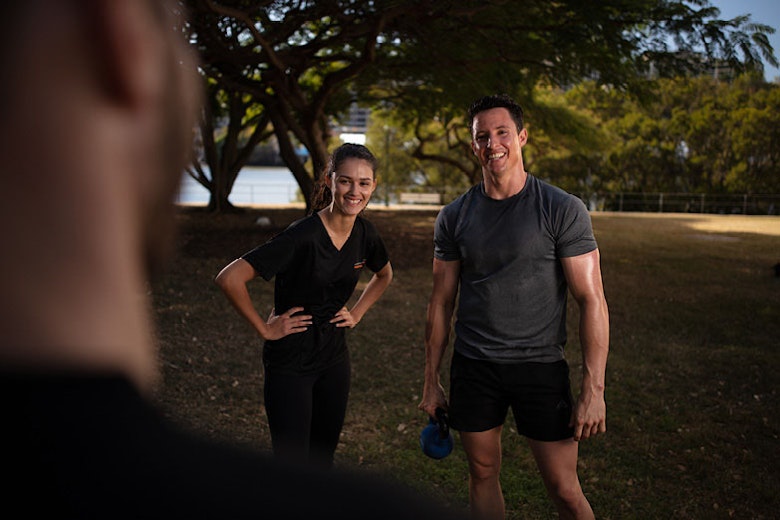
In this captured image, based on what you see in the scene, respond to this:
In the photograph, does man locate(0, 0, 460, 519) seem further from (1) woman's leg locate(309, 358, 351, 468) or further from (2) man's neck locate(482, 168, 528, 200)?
(1) woman's leg locate(309, 358, 351, 468)

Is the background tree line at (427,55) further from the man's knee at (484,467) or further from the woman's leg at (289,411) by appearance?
the man's knee at (484,467)

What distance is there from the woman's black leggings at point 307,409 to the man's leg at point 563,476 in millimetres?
1156

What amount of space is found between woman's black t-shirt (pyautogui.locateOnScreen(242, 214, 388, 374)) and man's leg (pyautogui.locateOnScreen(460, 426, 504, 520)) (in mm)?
917

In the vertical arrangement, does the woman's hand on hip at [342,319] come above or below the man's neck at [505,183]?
below

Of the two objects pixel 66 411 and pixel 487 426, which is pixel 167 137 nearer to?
pixel 66 411

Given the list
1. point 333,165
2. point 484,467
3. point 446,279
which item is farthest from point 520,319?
point 333,165

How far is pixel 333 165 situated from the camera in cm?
416

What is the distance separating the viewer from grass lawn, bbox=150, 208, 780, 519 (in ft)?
17.1

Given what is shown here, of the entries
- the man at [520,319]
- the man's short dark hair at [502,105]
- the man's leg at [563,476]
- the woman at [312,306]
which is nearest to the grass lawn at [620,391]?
the woman at [312,306]

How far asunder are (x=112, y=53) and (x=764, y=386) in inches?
328

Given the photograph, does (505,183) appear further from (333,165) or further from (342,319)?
(342,319)

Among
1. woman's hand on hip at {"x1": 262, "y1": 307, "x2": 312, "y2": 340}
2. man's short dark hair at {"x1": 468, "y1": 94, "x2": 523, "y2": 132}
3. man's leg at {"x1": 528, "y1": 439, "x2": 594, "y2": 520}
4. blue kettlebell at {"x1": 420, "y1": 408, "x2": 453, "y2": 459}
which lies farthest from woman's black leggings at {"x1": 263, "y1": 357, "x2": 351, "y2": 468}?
man's short dark hair at {"x1": 468, "y1": 94, "x2": 523, "y2": 132}

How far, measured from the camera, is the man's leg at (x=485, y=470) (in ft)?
12.2

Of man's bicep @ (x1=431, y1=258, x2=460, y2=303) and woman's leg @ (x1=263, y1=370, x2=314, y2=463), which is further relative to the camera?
man's bicep @ (x1=431, y1=258, x2=460, y2=303)
